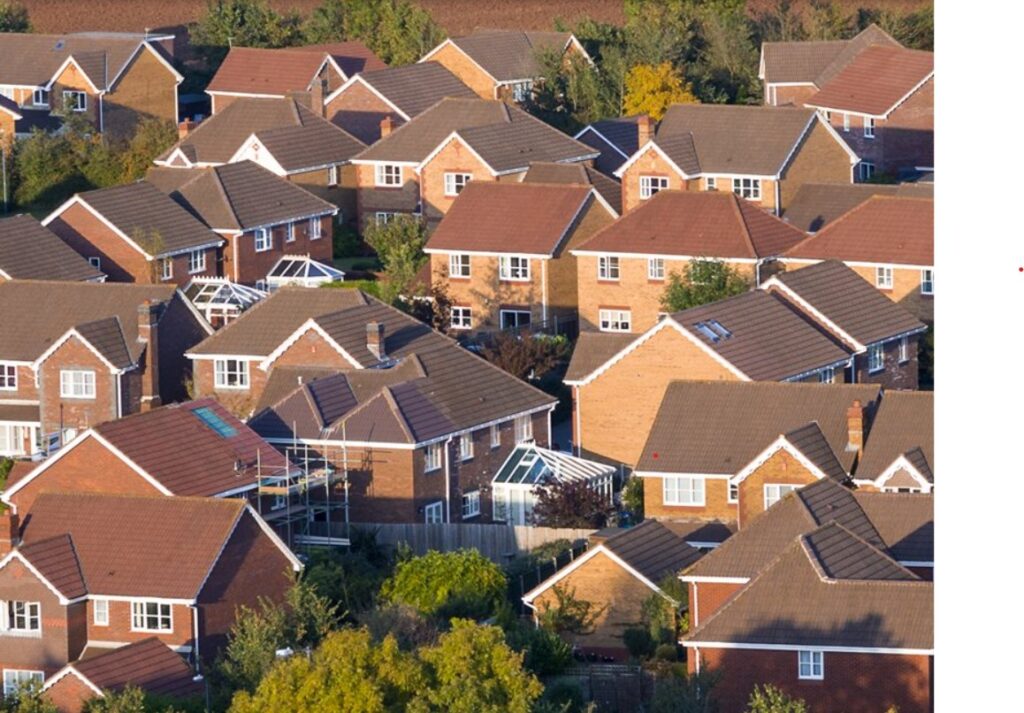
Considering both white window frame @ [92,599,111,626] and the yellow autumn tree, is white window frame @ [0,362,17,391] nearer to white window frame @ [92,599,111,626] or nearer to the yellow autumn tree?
white window frame @ [92,599,111,626]

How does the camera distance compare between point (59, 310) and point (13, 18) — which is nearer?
point (59, 310)

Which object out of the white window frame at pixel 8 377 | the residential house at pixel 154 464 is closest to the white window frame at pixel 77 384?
the white window frame at pixel 8 377

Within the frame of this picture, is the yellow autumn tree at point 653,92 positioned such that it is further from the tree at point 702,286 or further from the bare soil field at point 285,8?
the tree at point 702,286

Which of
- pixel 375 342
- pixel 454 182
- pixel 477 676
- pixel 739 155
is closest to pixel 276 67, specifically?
pixel 454 182

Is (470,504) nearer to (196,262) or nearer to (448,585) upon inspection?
(448,585)

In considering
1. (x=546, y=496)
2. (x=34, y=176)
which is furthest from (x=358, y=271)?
(x=546, y=496)

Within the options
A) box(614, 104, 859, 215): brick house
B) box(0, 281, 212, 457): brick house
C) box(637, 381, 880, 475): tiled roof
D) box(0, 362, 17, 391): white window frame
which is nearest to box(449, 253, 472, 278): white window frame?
box(614, 104, 859, 215): brick house

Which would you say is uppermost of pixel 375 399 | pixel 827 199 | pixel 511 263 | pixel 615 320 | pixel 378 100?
pixel 378 100
